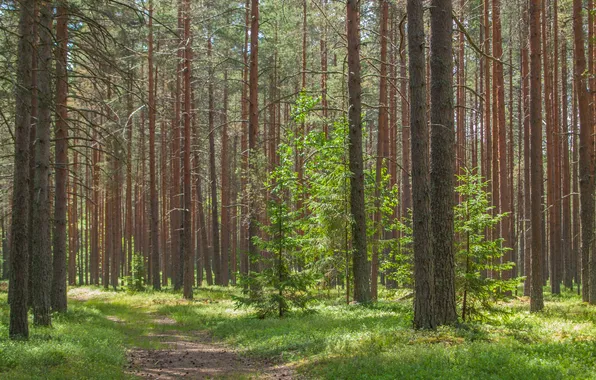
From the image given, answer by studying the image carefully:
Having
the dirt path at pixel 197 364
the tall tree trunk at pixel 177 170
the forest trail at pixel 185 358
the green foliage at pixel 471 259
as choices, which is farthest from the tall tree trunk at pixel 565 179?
the dirt path at pixel 197 364

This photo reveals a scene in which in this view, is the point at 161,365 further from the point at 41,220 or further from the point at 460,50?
the point at 460,50

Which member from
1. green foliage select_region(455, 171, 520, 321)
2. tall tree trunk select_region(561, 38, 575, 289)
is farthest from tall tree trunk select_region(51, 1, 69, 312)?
tall tree trunk select_region(561, 38, 575, 289)

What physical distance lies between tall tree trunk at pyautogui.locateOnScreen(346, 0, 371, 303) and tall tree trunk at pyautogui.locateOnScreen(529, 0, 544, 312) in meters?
4.80

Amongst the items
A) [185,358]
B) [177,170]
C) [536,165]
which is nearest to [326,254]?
[536,165]

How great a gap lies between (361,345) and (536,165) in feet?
29.8

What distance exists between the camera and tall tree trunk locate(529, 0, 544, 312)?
1498 cm

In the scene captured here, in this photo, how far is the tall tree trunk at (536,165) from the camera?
14984 millimetres

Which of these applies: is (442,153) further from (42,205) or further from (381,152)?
(381,152)

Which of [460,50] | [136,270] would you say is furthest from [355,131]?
[136,270]

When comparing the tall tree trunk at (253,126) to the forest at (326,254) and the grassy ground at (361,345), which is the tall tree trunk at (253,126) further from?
the grassy ground at (361,345)

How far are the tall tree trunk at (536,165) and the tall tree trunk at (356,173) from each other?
4802 millimetres

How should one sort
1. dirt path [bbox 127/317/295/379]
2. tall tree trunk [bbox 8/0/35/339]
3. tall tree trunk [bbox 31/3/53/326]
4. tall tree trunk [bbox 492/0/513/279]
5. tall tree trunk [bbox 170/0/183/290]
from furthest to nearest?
1. tall tree trunk [bbox 170/0/183/290]
2. tall tree trunk [bbox 492/0/513/279]
3. tall tree trunk [bbox 31/3/53/326]
4. tall tree trunk [bbox 8/0/35/339]
5. dirt path [bbox 127/317/295/379]

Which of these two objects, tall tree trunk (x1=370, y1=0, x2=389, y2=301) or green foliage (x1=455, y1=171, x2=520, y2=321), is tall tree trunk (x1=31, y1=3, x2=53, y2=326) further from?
tall tree trunk (x1=370, y1=0, x2=389, y2=301)

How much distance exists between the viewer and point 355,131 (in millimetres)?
15945
